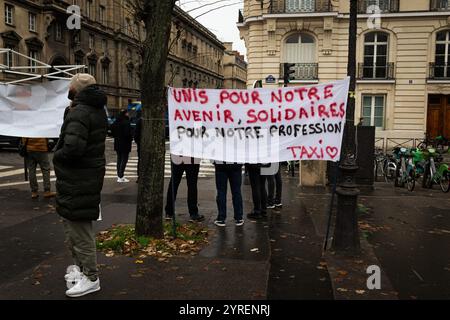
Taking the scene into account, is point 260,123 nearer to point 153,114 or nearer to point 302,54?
point 153,114

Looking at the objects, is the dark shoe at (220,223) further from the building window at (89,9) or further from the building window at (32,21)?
the building window at (89,9)

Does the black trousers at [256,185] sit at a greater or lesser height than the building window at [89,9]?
lesser

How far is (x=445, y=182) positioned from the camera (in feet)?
36.8

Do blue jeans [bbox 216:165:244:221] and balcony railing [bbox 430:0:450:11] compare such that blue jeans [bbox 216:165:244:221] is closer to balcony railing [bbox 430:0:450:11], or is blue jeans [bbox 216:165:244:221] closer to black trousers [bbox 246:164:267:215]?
black trousers [bbox 246:164:267:215]

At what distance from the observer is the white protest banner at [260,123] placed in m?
5.85

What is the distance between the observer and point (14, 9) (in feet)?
115

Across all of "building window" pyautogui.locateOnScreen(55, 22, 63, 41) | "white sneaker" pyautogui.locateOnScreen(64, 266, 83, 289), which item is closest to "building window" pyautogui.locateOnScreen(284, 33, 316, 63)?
"building window" pyautogui.locateOnScreen(55, 22, 63, 41)

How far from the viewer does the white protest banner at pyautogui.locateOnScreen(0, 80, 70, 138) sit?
852 centimetres

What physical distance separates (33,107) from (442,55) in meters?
26.1

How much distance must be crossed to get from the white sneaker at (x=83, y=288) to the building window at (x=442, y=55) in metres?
28.0

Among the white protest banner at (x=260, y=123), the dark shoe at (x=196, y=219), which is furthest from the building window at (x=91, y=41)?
the white protest banner at (x=260, y=123)

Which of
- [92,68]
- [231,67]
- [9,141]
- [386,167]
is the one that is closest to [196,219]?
[386,167]
